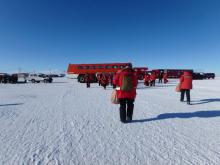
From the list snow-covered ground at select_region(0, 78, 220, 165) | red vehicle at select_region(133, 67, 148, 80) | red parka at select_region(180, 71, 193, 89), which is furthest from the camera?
Result: red vehicle at select_region(133, 67, 148, 80)

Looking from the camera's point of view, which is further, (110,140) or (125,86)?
(125,86)

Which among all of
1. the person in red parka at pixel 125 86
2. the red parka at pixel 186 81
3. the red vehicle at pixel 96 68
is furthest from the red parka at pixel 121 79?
the red vehicle at pixel 96 68

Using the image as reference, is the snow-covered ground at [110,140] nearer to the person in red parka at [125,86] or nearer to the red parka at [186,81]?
the person in red parka at [125,86]

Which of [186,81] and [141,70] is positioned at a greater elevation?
[141,70]

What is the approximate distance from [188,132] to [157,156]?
5.82 ft

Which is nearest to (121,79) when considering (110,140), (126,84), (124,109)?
(126,84)

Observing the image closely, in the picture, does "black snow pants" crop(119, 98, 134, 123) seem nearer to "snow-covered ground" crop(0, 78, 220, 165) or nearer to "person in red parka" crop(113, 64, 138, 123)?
"person in red parka" crop(113, 64, 138, 123)

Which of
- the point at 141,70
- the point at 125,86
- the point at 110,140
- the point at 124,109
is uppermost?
the point at 141,70

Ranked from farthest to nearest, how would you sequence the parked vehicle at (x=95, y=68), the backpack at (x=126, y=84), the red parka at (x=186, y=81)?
1. the parked vehicle at (x=95, y=68)
2. the red parka at (x=186, y=81)
3. the backpack at (x=126, y=84)

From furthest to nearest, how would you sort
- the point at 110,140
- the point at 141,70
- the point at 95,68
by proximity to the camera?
the point at 95,68 → the point at 141,70 → the point at 110,140

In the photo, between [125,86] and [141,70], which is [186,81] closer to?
[125,86]

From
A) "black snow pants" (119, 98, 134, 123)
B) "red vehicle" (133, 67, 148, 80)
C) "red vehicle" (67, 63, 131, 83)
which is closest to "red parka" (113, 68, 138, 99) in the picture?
"black snow pants" (119, 98, 134, 123)

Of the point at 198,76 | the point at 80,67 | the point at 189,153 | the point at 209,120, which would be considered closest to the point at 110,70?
the point at 80,67

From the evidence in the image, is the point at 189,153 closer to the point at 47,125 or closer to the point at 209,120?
the point at 209,120
